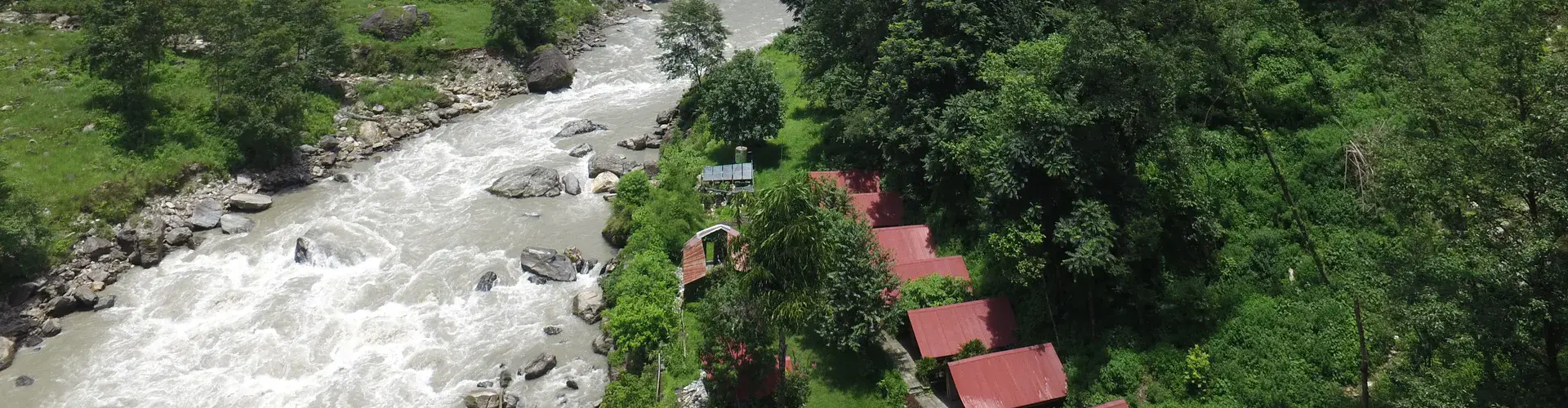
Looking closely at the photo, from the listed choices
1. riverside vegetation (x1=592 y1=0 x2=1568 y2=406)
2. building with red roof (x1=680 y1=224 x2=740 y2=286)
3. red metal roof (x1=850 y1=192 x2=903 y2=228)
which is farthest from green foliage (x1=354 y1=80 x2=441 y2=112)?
red metal roof (x1=850 y1=192 x2=903 y2=228)

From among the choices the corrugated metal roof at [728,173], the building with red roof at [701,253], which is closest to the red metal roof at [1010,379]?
the building with red roof at [701,253]

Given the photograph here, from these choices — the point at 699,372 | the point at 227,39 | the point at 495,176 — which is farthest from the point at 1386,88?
the point at 227,39

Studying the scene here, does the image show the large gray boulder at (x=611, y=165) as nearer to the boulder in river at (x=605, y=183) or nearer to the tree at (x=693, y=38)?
the boulder in river at (x=605, y=183)

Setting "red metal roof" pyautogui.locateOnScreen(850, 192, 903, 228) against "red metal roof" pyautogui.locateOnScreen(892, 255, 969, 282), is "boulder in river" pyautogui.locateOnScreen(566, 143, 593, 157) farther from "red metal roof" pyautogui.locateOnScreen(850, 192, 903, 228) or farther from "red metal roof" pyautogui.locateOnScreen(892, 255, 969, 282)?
"red metal roof" pyautogui.locateOnScreen(892, 255, 969, 282)

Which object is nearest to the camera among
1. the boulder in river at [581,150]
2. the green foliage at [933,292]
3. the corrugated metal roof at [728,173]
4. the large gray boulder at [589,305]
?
the green foliage at [933,292]

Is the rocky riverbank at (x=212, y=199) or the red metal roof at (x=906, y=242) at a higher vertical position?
the red metal roof at (x=906, y=242)

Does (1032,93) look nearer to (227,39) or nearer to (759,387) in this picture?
(759,387)

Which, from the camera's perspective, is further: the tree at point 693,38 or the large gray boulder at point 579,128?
the large gray boulder at point 579,128
